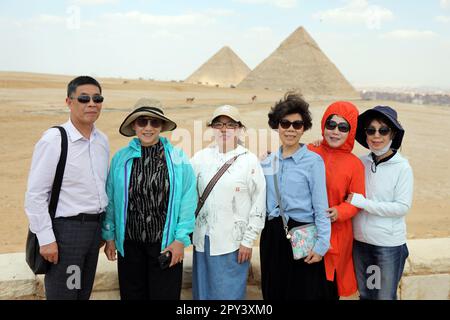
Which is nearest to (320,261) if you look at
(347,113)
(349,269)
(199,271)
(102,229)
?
(349,269)

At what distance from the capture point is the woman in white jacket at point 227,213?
7.81ft

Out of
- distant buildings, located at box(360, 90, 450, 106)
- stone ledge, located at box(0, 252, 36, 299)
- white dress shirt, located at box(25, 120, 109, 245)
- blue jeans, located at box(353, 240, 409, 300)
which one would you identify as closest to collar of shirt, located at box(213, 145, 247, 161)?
white dress shirt, located at box(25, 120, 109, 245)

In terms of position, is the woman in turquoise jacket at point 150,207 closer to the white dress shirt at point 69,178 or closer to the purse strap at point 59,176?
the white dress shirt at point 69,178

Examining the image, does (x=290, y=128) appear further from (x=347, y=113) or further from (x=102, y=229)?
(x=102, y=229)

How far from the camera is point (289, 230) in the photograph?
94.8 inches

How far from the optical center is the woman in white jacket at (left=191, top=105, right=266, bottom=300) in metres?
2.38

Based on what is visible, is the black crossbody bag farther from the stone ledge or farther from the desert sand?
the desert sand

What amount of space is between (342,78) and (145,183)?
8759 cm

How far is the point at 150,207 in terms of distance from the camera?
231 centimetres

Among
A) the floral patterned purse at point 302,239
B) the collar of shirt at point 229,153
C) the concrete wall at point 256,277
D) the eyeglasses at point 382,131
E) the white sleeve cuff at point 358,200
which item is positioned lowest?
the concrete wall at point 256,277

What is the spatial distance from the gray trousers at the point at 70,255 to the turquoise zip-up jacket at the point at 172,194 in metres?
0.16

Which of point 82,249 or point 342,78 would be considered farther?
point 342,78

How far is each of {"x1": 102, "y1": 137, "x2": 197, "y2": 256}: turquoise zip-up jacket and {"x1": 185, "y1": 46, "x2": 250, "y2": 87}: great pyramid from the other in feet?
329

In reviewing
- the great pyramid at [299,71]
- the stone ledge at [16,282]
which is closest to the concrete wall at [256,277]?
the stone ledge at [16,282]
